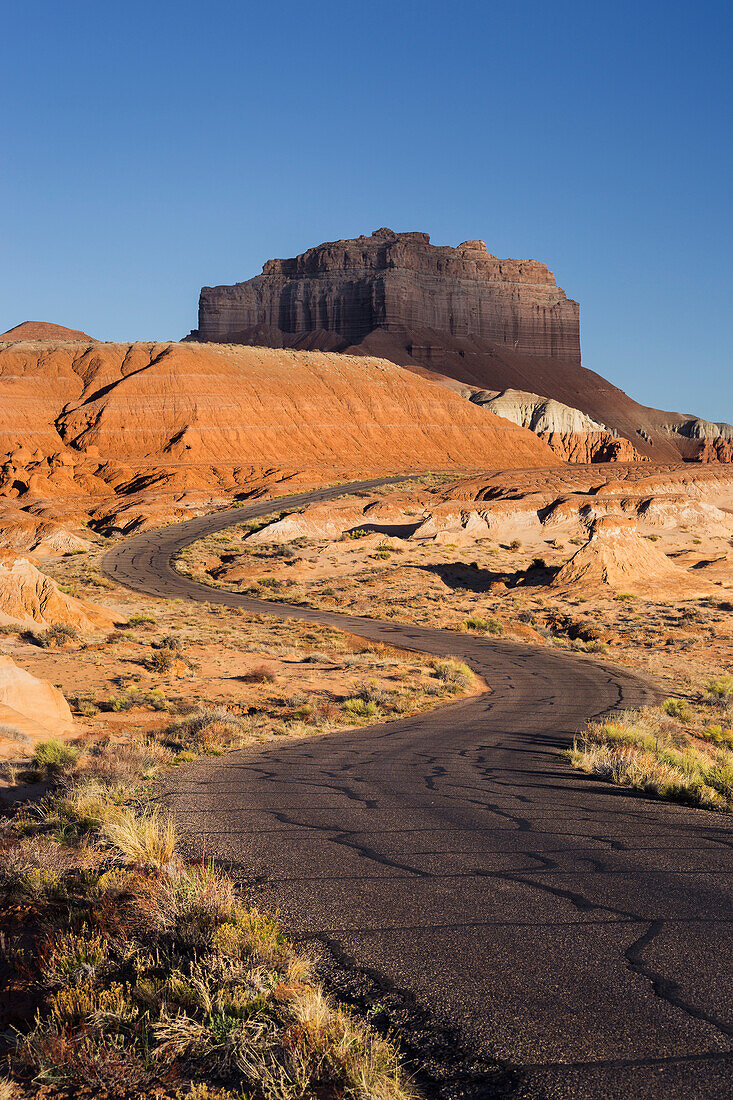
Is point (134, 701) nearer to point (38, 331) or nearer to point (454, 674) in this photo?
point (454, 674)

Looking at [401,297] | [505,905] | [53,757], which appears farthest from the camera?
[401,297]

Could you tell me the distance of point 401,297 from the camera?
162 m

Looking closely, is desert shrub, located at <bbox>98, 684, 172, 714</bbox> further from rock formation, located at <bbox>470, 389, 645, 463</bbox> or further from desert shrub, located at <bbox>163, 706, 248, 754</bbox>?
rock formation, located at <bbox>470, 389, 645, 463</bbox>

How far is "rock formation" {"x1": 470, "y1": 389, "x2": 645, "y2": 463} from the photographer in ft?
422

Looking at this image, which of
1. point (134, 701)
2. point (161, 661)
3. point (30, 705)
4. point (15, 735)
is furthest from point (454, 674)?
point (15, 735)

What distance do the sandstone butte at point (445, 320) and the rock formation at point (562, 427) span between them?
14271 mm

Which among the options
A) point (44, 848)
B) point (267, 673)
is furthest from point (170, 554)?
point (44, 848)

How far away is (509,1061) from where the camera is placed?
3369mm

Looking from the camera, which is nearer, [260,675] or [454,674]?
[260,675]

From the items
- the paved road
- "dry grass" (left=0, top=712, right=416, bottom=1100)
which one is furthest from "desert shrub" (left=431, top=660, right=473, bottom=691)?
"dry grass" (left=0, top=712, right=416, bottom=1100)

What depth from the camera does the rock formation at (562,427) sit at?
5069 inches

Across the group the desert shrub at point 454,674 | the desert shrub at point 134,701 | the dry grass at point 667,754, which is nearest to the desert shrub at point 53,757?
the desert shrub at point 134,701

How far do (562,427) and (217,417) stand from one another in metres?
69.6

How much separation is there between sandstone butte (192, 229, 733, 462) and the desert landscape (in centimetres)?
10662
